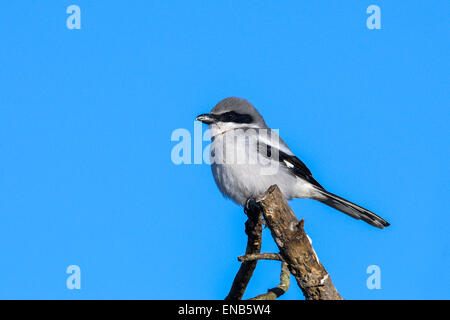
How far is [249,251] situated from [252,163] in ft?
3.65

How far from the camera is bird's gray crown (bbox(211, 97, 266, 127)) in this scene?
23.7 ft

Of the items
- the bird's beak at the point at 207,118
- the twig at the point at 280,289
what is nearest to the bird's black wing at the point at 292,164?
the bird's beak at the point at 207,118

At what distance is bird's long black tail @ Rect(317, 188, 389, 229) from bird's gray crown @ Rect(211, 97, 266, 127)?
1.33 metres

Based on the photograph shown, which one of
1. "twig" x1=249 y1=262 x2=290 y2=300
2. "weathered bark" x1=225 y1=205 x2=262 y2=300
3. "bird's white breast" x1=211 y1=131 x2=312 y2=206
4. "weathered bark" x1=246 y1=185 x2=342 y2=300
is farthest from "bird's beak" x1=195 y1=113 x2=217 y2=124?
"weathered bark" x1=246 y1=185 x2=342 y2=300

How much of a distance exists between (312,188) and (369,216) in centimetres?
88

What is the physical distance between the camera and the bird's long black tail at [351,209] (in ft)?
21.2

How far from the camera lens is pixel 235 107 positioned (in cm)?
727

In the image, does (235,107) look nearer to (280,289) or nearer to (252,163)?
(252,163)

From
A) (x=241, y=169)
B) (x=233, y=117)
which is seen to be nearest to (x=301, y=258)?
(x=241, y=169)
